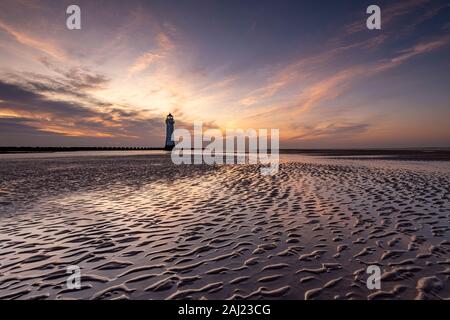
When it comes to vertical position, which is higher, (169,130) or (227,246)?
(169,130)

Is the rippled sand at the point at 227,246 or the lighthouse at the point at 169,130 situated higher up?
the lighthouse at the point at 169,130

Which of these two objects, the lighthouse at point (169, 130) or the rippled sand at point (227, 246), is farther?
the lighthouse at point (169, 130)

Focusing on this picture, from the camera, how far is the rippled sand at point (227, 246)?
4.81 metres

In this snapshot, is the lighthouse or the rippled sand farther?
the lighthouse

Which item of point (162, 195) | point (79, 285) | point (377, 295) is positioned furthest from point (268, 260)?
point (162, 195)

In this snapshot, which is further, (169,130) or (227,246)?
(169,130)

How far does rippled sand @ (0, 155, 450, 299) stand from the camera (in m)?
4.81

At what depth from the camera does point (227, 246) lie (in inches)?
274

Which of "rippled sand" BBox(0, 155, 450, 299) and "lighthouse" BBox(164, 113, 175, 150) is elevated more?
"lighthouse" BBox(164, 113, 175, 150)
